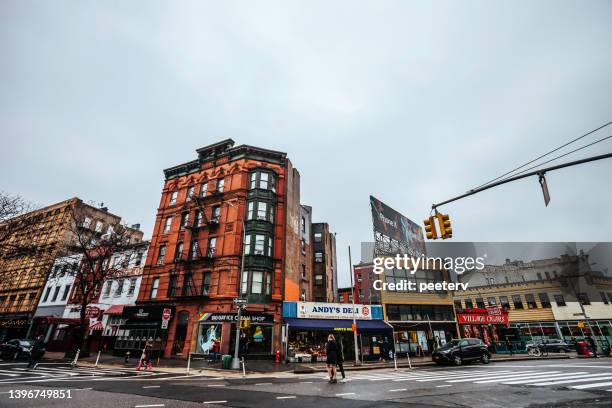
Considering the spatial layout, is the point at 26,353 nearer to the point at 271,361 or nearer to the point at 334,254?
the point at 271,361

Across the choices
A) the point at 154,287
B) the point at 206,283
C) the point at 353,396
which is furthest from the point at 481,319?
the point at 154,287

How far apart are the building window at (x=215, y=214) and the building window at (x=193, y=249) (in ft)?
9.12

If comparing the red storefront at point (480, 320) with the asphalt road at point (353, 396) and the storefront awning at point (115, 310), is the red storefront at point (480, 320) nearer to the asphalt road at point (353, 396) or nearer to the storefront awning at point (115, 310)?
the asphalt road at point (353, 396)

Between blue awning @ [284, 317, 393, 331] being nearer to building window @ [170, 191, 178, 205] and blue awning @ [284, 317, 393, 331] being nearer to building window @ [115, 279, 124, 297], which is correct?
building window @ [170, 191, 178, 205]

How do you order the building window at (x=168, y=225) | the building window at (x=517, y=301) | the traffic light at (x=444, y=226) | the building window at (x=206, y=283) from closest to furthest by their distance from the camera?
1. the traffic light at (x=444, y=226)
2. the building window at (x=206, y=283)
3. the building window at (x=168, y=225)
4. the building window at (x=517, y=301)

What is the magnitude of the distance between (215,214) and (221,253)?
493 cm

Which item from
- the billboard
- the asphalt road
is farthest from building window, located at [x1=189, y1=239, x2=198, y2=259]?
the billboard

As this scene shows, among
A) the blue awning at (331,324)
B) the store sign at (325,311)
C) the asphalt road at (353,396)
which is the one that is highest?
the store sign at (325,311)

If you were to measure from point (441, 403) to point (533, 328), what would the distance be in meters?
46.2

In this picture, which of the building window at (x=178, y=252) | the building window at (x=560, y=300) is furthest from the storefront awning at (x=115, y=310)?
the building window at (x=560, y=300)

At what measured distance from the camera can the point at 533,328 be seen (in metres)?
41.3

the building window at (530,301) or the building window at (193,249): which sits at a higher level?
the building window at (193,249)

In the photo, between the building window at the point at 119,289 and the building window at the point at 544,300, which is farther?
the building window at the point at 544,300

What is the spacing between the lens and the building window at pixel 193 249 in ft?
94.0
